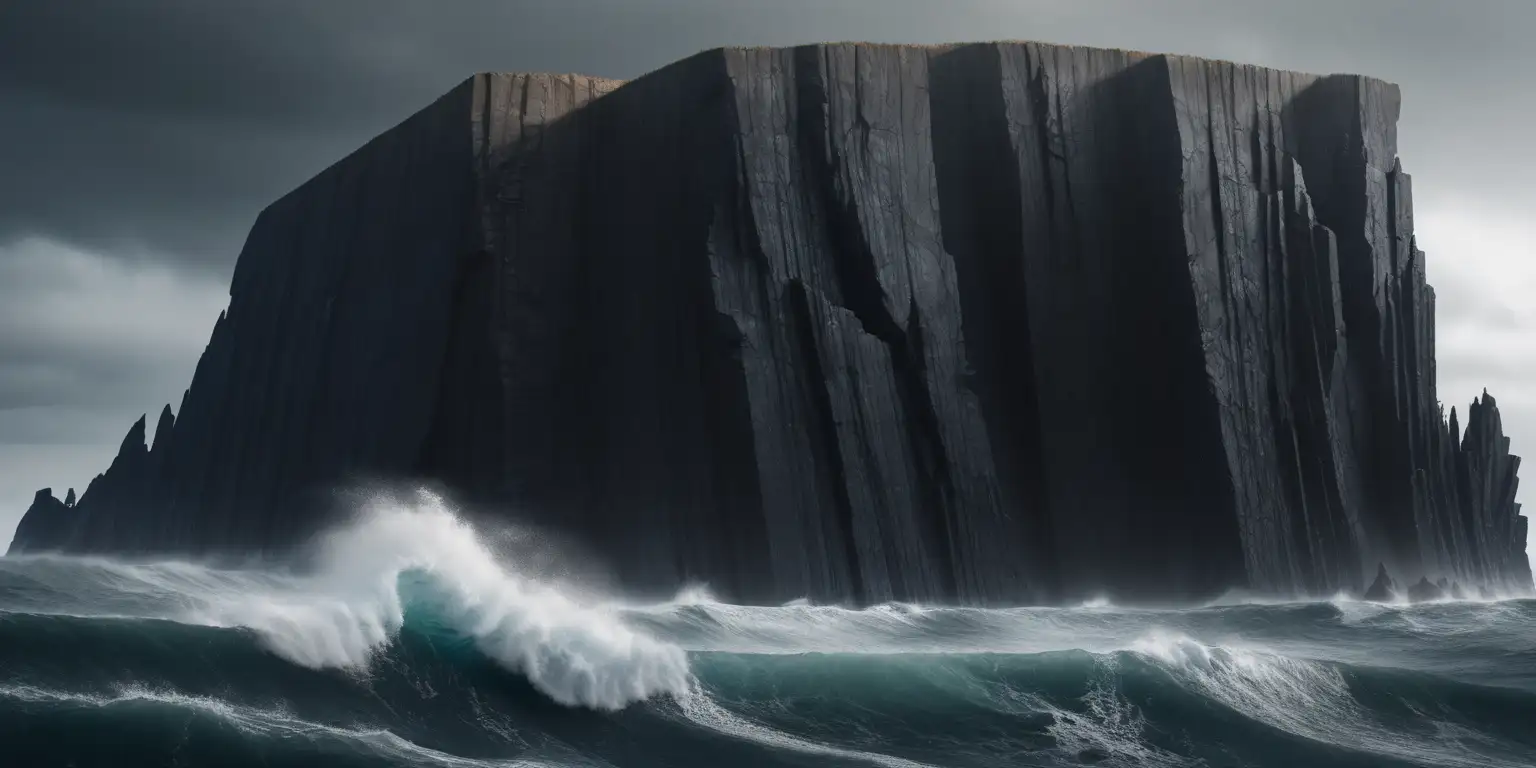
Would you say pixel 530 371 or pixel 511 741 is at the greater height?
pixel 530 371

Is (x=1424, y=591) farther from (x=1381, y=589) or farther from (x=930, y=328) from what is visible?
(x=930, y=328)

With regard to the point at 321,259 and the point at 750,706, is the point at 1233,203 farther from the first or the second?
the point at 321,259

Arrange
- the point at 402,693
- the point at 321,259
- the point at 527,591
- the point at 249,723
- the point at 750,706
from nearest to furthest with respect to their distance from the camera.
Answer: the point at 249,723, the point at 402,693, the point at 750,706, the point at 527,591, the point at 321,259

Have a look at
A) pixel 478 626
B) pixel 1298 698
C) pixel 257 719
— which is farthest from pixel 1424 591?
pixel 257 719

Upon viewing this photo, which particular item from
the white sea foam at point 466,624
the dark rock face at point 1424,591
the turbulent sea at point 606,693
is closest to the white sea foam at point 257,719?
the turbulent sea at point 606,693

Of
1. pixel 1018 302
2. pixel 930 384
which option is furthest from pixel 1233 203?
pixel 930 384
